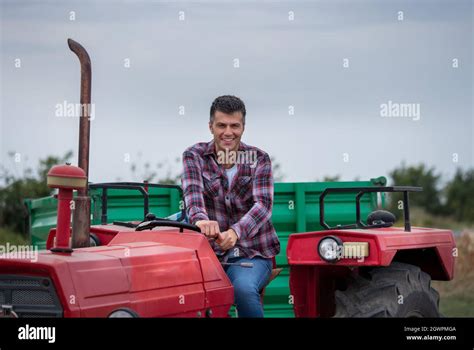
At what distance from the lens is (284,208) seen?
614 cm

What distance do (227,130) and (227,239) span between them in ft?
2.09

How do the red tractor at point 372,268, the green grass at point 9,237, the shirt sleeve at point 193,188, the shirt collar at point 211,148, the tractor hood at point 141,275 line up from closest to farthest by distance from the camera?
the tractor hood at point 141,275
the red tractor at point 372,268
the shirt sleeve at point 193,188
the shirt collar at point 211,148
the green grass at point 9,237

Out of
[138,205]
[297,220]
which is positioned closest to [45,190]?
[138,205]

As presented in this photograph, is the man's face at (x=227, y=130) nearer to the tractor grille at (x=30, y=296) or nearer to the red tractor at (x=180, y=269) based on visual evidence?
the red tractor at (x=180, y=269)

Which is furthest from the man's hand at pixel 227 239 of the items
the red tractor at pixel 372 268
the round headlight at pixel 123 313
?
the round headlight at pixel 123 313

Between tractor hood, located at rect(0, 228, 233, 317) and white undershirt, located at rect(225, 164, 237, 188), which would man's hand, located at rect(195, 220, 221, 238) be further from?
white undershirt, located at rect(225, 164, 237, 188)

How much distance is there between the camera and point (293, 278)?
166 inches

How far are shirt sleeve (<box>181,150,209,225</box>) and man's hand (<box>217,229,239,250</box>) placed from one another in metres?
0.16

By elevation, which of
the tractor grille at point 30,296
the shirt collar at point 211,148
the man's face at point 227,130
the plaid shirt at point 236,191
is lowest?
the tractor grille at point 30,296

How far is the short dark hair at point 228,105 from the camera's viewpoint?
4.17 metres

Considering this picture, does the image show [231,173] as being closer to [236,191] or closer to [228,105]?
[236,191]

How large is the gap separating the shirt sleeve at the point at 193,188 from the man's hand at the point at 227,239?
16cm

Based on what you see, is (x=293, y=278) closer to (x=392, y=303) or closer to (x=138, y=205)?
(x=392, y=303)
